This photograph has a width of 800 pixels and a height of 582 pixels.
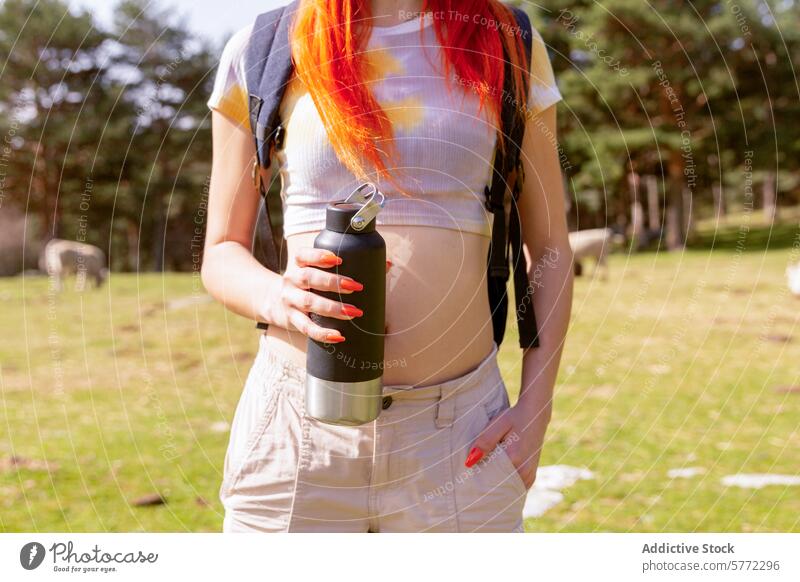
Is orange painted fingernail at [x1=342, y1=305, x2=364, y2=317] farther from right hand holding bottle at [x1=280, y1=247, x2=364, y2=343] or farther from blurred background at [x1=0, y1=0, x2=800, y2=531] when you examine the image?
blurred background at [x1=0, y1=0, x2=800, y2=531]

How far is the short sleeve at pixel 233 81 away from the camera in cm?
178

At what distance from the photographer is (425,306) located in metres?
1.79

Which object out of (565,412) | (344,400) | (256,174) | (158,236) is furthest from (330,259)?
(158,236)

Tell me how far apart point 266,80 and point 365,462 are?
84 cm

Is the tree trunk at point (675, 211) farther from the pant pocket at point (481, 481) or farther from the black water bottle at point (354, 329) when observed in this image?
the black water bottle at point (354, 329)

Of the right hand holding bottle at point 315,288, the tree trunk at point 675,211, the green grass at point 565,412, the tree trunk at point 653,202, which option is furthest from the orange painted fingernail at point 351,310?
the tree trunk at point 653,202

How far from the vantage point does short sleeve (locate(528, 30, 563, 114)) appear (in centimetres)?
178

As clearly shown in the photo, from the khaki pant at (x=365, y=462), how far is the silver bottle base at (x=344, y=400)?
76 millimetres

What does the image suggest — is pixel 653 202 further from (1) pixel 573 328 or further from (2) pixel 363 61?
(2) pixel 363 61

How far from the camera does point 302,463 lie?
1.74 m
